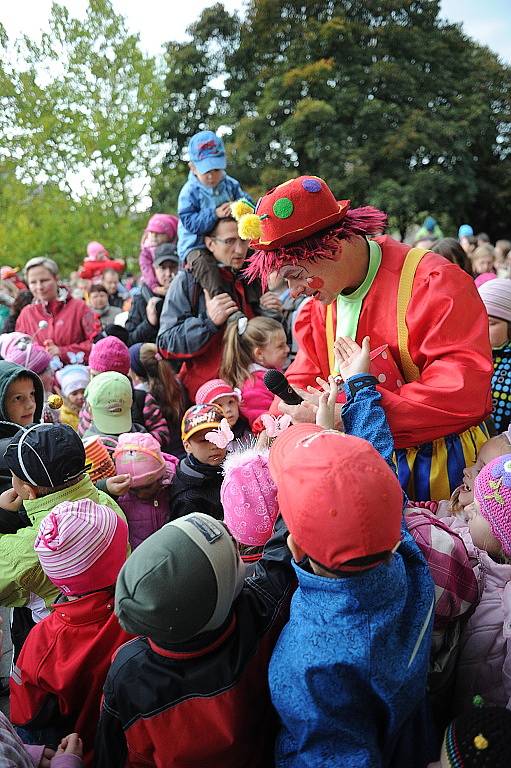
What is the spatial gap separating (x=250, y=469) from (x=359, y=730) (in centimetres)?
82

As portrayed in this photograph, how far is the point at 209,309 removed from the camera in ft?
11.1

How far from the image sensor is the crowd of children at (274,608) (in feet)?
3.86

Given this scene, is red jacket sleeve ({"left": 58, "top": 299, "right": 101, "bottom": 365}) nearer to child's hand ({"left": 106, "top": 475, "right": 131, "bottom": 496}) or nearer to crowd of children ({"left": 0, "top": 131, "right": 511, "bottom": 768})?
crowd of children ({"left": 0, "top": 131, "right": 511, "bottom": 768})

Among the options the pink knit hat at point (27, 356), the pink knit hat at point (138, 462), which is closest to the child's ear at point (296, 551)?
the pink knit hat at point (138, 462)

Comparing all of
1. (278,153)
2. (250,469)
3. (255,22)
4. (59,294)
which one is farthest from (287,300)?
(255,22)

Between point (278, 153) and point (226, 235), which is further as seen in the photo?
point (278, 153)

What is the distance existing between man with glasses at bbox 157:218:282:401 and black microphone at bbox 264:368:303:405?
57.6 inches

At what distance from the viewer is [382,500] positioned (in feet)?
3.76

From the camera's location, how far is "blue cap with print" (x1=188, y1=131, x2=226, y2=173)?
411 centimetres

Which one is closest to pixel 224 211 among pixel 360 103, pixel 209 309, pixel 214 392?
pixel 209 309

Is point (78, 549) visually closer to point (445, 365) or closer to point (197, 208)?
point (445, 365)

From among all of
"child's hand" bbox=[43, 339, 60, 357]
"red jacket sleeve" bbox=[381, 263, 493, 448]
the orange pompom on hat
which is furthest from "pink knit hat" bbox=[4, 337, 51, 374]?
"red jacket sleeve" bbox=[381, 263, 493, 448]

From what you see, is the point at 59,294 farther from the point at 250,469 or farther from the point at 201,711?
the point at 201,711

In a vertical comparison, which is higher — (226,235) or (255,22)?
(255,22)
